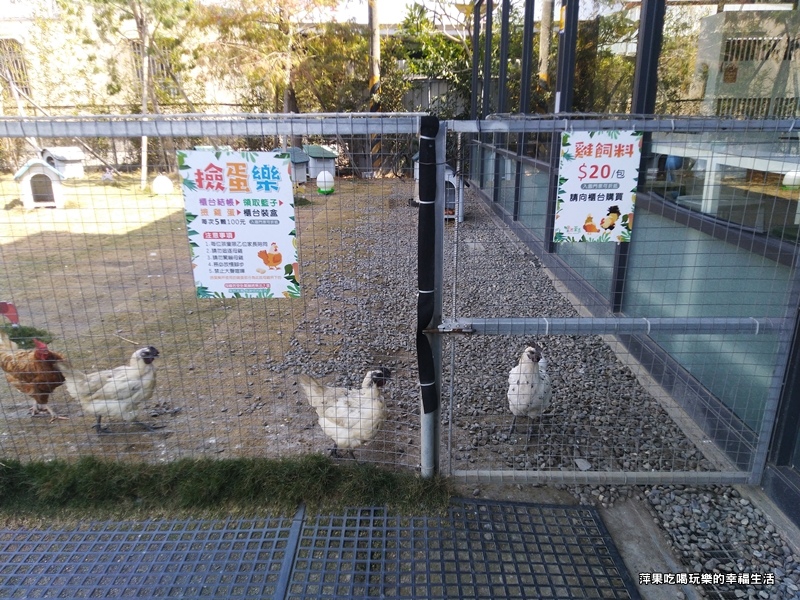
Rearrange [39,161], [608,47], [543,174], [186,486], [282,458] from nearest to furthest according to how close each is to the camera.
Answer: [186,486]
[282,458]
[608,47]
[543,174]
[39,161]

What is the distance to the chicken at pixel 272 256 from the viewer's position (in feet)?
8.67

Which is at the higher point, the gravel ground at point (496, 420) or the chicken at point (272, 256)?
the chicken at point (272, 256)

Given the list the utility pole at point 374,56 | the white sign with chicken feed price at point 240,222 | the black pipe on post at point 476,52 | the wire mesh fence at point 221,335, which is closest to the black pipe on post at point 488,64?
the black pipe on post at point 476,52

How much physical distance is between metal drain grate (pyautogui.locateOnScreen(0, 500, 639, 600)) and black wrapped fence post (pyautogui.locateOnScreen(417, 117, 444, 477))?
17.2 inches

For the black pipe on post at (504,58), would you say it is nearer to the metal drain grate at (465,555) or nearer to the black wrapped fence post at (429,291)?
the black wrapped fence post at (429,291)

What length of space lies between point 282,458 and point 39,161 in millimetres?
11560

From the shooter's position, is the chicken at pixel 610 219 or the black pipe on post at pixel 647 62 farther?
the black pipe on post at pixel 647 62

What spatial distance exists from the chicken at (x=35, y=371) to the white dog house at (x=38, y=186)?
28.8 feet

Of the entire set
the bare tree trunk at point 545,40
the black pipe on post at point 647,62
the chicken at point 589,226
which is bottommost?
the chicken at point 589,226

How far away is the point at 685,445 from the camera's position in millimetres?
3506

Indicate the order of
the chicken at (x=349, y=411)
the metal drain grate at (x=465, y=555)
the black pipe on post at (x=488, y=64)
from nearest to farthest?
the metal drain grate at (x=465, y=555), the chicken at (x=349, y=411), the black pipe on post at (x=488, y=64)

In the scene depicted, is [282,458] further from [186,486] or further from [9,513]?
[9,513]

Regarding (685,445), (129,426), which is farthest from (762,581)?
(129,426)

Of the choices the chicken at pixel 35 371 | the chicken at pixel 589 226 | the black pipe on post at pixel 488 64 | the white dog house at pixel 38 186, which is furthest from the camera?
the black pipe on post at pixel 488 64
